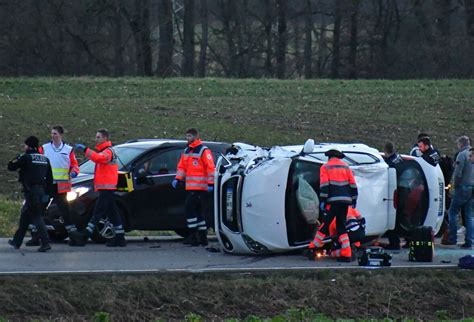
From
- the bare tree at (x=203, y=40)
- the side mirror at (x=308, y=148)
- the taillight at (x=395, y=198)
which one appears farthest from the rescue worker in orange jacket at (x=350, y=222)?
the bare tree at (x=203, y=40)

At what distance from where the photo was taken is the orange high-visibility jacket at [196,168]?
17047 millimetres

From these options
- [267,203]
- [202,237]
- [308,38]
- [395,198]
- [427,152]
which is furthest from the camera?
[308,38]

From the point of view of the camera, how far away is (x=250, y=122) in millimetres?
32812

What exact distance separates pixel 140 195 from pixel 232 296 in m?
4.26

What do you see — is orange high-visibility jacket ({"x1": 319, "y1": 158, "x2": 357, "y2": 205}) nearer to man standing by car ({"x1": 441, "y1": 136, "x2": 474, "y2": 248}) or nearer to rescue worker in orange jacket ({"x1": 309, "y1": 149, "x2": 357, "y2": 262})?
rescue worker in orange jacket ({"x1": 309, "y1": 149, "x2": 357, "y2": 262})

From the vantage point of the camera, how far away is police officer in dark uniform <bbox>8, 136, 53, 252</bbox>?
629 inches

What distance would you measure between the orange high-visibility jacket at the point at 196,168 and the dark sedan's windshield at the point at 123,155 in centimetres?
104

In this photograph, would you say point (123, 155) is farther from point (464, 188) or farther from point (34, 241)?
point (464, 188)

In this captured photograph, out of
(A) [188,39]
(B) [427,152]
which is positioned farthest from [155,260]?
(A) [188,39]

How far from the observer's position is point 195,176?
17.0 meters

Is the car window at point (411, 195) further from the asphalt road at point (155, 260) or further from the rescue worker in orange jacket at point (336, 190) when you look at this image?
the rescue worker in orange jacket at point (336, 190)

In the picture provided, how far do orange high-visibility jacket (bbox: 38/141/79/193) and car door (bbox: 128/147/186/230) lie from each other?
1.14 metres

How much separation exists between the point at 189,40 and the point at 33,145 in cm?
4280

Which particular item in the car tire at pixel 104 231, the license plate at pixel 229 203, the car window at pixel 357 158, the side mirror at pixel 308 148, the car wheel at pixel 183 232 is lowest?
the car wheel at pixel 183 232
